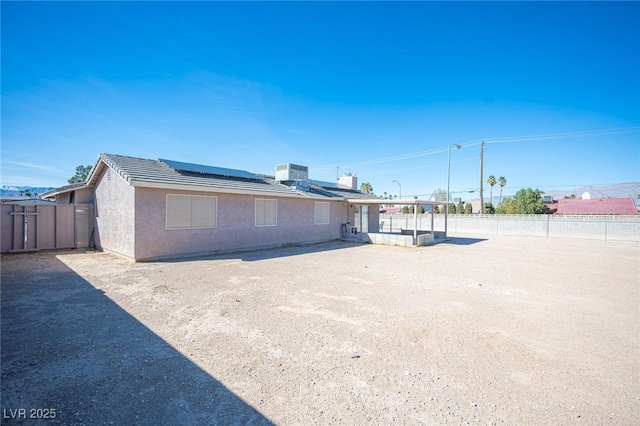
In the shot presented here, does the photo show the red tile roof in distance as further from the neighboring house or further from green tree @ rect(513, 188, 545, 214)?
the neighboring house

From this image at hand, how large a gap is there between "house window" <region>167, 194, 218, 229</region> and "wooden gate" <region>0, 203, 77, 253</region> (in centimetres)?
562

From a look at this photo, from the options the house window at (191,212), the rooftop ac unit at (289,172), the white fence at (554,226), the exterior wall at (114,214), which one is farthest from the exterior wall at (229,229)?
the white fence at (554,226)

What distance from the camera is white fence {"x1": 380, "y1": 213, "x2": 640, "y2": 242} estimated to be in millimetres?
19219

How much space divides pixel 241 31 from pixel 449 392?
45.4 feet

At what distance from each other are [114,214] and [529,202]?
37966 millimetres

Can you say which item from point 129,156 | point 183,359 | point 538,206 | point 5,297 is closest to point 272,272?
point 183,359

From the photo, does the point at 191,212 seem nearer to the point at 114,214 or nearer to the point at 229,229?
the point at 229,229

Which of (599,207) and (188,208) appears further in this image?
(599,207)

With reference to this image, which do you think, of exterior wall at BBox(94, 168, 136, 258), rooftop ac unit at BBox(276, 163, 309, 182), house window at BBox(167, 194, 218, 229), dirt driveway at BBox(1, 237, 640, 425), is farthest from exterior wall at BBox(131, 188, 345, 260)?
dirt driveway at BBox(1, 237, 640, 425)

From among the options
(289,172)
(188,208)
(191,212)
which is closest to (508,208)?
(289,172)

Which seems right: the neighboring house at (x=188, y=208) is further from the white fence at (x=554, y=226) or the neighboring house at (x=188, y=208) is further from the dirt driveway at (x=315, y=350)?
the white fence at (x=554, y=226)

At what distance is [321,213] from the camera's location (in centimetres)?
1645

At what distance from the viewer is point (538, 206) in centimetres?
3183

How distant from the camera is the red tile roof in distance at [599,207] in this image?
104 feet
